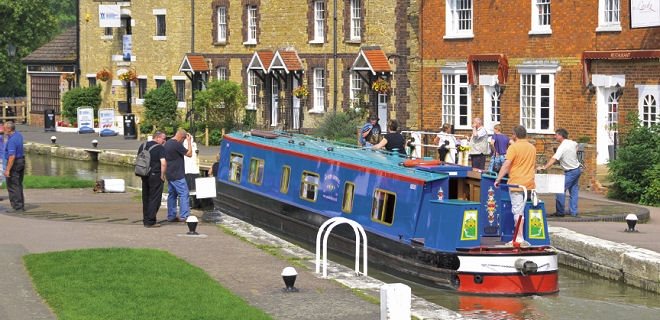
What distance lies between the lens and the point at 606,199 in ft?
88.4

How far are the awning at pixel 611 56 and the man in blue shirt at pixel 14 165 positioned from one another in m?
13.3

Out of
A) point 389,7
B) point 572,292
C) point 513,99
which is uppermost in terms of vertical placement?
point 389,7

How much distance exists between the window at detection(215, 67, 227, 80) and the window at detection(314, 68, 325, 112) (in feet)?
18.9

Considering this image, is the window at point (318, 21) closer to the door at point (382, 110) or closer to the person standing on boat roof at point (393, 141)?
the door at point (382, 110)

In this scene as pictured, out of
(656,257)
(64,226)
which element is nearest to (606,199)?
(656,257)

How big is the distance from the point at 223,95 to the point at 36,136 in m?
9.00

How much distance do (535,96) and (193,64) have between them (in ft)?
59.3

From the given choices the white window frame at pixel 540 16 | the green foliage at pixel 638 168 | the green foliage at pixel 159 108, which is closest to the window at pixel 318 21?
the green foliage at pixel 159 108

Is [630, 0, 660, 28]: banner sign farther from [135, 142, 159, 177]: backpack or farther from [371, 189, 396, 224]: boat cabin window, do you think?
[135, 142, 159, 177]: backpack

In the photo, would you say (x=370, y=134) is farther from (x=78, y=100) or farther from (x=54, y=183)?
(x=78, y=100)

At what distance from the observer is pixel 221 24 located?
4769 centimetres

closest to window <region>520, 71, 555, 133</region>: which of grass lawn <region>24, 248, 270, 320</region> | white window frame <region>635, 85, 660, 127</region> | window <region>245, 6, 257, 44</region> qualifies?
white window frame <region>635, 85, 660, 127</region>

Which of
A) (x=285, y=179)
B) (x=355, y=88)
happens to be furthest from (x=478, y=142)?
(x=355, y=88)

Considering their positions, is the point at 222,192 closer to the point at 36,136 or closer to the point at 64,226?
the point at 64,226
